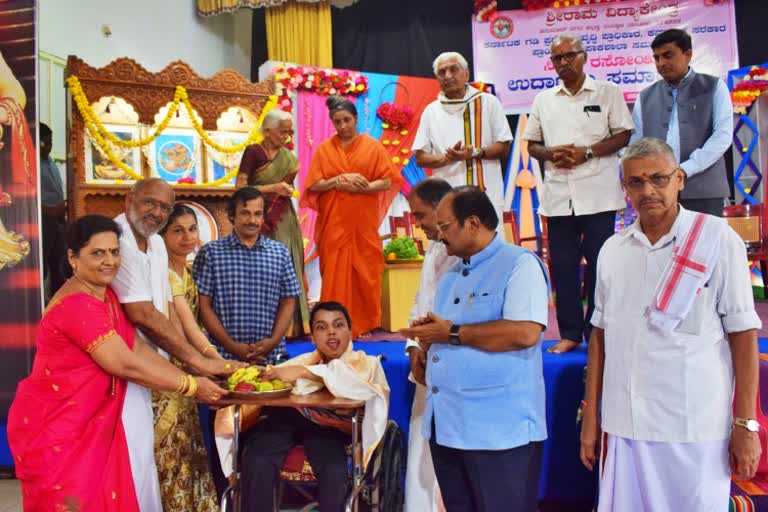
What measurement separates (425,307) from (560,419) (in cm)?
101

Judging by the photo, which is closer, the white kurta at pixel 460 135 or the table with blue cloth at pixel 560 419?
the table with blue cloth at pixel 560 419

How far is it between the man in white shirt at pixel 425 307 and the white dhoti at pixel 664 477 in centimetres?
87

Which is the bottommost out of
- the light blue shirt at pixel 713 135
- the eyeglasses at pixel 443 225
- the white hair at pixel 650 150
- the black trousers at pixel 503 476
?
the black trousers at pixel 503 476

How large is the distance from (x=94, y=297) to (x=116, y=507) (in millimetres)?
739

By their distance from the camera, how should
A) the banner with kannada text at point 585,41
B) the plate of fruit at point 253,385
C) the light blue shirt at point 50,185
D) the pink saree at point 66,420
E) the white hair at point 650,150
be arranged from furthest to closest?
the banner with kannada text at point 585,41 → the light blue shirt at point 50,185 → the plate of fruit at point 253,385 → the pink saree at point 66,420 → the white hair at point 650,150

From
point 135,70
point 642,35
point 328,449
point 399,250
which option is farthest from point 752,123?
point 328,449

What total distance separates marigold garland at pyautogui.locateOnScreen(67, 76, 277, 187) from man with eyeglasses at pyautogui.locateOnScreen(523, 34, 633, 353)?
9.89 ft

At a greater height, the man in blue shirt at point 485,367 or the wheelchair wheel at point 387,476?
the man in blue shirt at point 485,367

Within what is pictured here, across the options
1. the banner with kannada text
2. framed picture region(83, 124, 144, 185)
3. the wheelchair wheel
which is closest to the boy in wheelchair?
the wheelchair wheel

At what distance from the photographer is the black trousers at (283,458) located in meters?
2.75

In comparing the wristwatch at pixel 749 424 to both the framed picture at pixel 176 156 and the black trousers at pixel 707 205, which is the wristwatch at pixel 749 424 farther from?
the framed picture at pixel 176 156

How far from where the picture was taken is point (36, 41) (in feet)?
13.1

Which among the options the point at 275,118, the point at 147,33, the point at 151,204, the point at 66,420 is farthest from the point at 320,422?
the point at 147,33

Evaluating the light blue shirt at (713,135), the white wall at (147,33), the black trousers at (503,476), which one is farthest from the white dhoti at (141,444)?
the white wall at (147,33)
